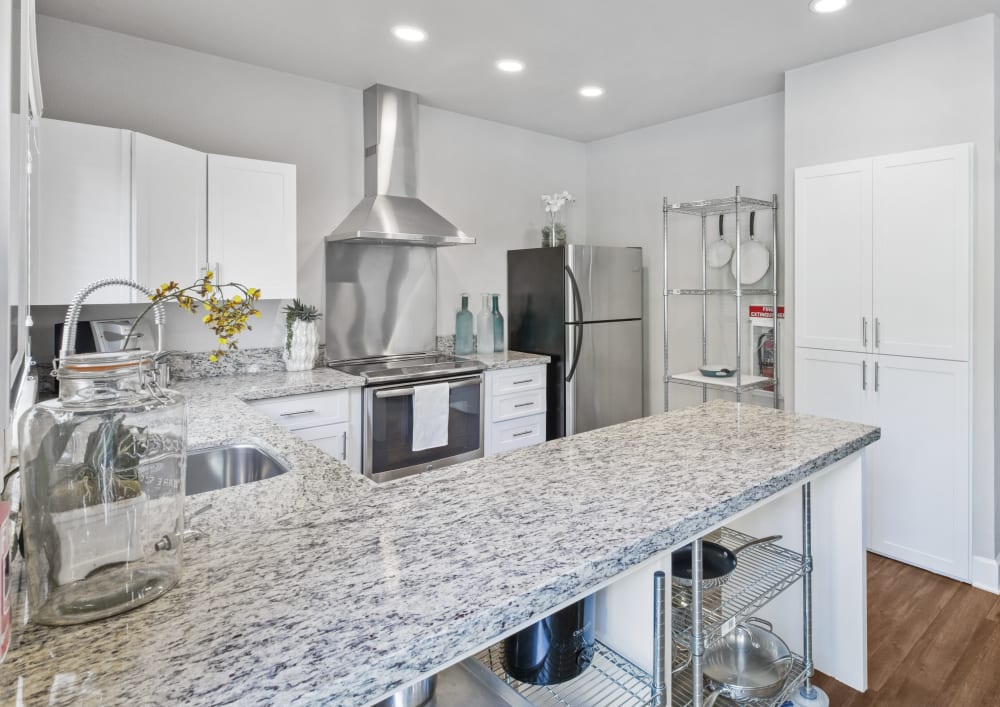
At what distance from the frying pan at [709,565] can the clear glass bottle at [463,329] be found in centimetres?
266

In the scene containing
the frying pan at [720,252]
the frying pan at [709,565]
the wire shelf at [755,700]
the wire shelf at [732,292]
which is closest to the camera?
the frying pan at [709,565]

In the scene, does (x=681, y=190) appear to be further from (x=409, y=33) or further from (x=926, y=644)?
(x=926, y=644)

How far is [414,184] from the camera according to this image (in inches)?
148

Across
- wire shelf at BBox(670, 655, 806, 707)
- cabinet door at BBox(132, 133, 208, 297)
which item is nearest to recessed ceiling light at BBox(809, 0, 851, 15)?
wire shelf at BBox(670, 655, 806, 707)

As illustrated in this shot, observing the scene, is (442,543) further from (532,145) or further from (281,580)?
(532,145)

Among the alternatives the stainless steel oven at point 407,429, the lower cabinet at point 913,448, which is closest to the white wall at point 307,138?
the stainless steel oven at point 407,429

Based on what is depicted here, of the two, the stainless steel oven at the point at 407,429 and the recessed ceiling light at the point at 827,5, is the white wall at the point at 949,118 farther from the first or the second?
the stainless steel oven at the point at 407,429

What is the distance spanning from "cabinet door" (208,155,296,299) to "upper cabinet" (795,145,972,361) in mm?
2766

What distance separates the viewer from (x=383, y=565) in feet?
2.90

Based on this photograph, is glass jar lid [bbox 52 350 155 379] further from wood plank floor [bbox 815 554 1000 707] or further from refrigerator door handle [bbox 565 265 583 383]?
refrigerator door handle [bbox 565 265 583 383]

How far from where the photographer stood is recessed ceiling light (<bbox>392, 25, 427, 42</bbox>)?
2760mm

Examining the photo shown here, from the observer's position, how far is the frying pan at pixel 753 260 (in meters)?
3.68

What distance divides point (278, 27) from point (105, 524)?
107 inches

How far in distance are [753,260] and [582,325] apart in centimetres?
116
